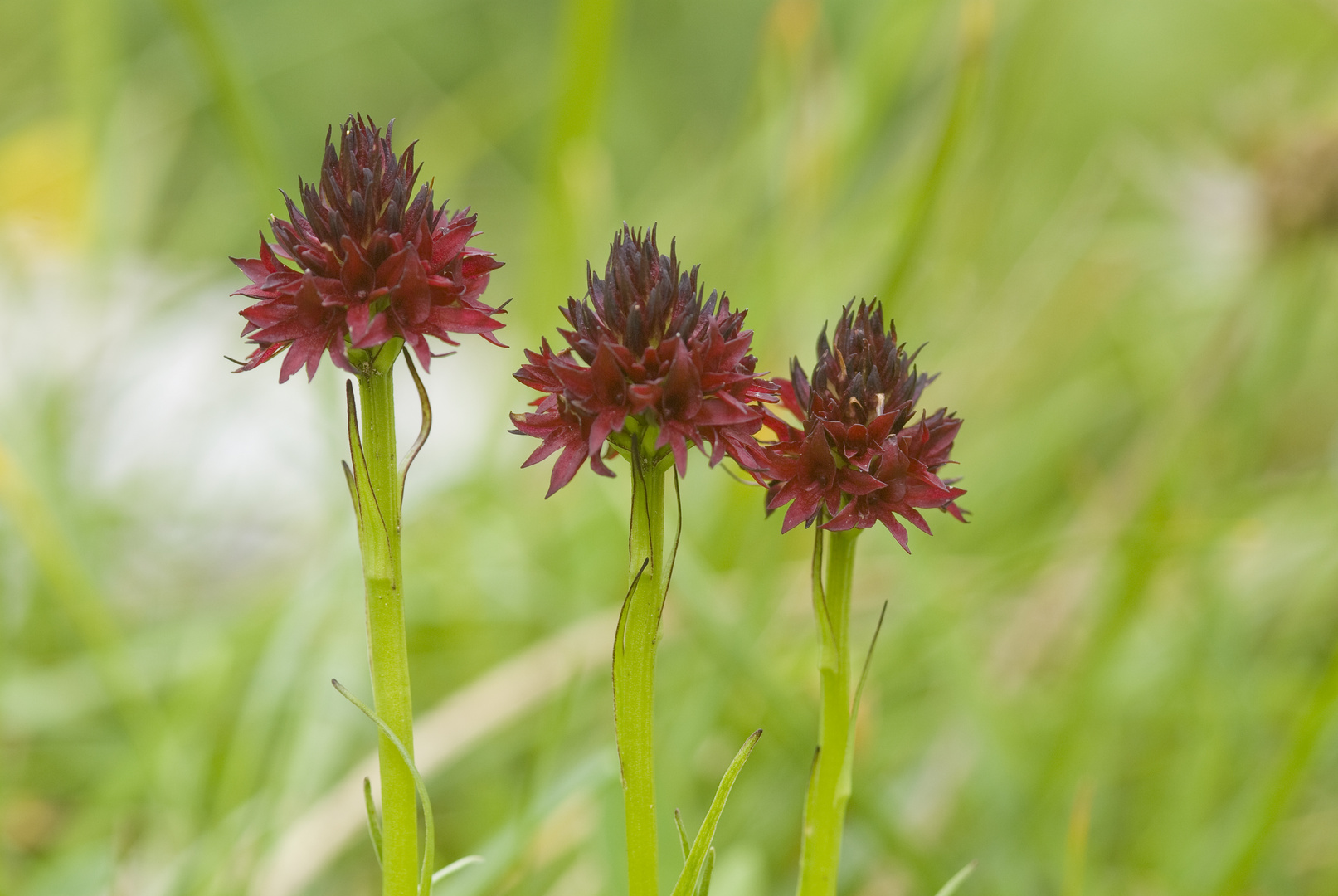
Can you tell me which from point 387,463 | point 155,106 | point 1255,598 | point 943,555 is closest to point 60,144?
point 155,106

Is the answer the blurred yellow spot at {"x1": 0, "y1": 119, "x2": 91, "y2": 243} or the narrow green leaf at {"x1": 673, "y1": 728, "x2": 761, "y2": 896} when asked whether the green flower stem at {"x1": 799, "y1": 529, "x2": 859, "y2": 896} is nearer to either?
the narrow green leaf at {"x1": 673, "y1": 728, "x2": 761, "y2": 896}

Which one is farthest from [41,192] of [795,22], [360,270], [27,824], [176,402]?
[360,270]

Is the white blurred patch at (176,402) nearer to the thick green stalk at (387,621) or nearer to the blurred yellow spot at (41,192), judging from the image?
the blurred yellow spot at (41,192)

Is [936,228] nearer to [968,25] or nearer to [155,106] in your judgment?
[968,25]

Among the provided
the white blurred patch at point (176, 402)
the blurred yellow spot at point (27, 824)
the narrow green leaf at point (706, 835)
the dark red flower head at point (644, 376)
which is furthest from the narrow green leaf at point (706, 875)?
the white blurred patch at point (176, 402)

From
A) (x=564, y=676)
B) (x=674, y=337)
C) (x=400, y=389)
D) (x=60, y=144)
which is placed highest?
(x=60, y=144)
